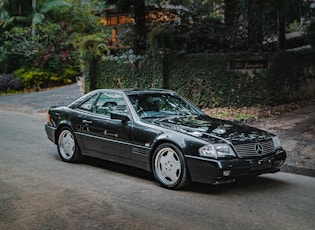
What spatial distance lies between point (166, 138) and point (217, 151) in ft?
2.67

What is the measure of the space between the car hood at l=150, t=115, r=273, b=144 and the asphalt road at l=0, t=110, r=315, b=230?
76cm

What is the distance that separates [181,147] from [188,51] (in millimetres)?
10492

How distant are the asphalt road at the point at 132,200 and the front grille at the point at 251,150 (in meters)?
0.54

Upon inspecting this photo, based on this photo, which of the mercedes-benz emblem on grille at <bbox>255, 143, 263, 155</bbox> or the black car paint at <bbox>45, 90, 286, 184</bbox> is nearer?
the black car paint at <bbox>45, 90, 286, 184</bbox>

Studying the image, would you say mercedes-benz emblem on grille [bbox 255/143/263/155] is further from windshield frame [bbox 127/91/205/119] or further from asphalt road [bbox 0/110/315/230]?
windshield frame [bbox 127/91/205/119]

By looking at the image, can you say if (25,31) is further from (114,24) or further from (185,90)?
(185,90)

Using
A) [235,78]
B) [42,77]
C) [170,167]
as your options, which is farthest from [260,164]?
[42,77]

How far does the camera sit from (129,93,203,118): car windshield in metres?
7.13

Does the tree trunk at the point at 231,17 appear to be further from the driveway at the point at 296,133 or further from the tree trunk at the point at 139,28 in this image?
the driveway at the point at 296,133

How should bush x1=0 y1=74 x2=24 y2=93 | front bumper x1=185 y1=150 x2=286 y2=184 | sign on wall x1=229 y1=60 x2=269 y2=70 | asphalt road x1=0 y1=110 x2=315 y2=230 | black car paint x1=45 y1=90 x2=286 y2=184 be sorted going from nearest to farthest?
asphalt road x1=0 y1=110 x2=315 y2=230 < front bumper x1=185 y1=150 x2=286 y2=184 < black car paint x1=45 y1=90 x2=286 y2=184 < sign on wall x1=229 y1=60 x2=269 y2=70 < bush x1=0 y1=74 x2=24 y2=93

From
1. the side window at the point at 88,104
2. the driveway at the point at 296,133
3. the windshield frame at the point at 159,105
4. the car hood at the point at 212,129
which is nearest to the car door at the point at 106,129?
the side window at the point at 88,104

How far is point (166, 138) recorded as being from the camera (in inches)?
247

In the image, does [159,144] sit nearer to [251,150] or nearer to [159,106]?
[159,106]

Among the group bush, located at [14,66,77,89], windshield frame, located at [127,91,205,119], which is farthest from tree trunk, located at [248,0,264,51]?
bush, located at [14,66,77,89]
